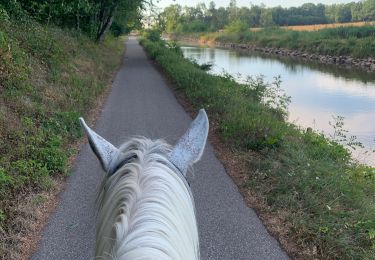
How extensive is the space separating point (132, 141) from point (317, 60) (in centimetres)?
3679

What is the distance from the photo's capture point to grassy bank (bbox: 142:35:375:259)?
4.29m

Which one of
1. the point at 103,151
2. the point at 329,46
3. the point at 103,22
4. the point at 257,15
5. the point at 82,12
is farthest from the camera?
the point at 257,15

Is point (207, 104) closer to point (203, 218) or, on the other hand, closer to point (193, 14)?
point (203, 218)

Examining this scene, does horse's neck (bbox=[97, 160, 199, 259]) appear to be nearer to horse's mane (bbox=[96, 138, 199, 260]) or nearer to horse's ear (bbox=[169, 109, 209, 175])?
horse's mane (bbox=[96, 138, 199, 260])

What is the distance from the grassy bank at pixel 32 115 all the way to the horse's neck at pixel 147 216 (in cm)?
297

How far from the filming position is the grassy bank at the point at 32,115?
15.6ft

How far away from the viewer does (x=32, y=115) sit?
7.38 m

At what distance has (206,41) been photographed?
85.1 meters

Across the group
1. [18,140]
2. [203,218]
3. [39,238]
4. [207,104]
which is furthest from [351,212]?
[207,104]

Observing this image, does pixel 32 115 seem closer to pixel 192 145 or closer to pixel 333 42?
pixel 192 145

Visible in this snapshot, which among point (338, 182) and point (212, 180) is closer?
point (338, 182)

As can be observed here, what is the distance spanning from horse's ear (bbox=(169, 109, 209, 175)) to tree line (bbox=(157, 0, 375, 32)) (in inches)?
4350

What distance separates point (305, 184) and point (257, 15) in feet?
455

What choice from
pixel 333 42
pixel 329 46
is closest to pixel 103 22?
pixel 329 46
